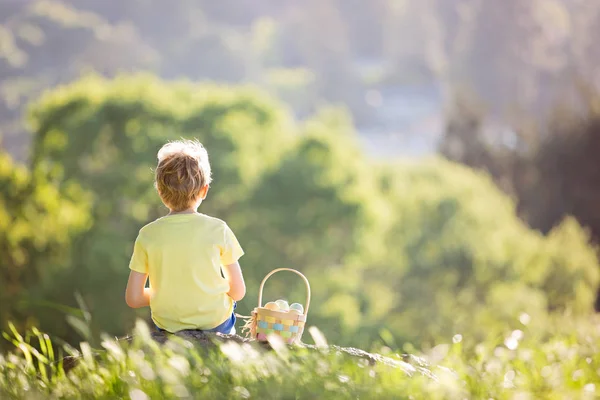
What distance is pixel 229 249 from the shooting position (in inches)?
162

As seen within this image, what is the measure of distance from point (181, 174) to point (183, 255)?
38 cm

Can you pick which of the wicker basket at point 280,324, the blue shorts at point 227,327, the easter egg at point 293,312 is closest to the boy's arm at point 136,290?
the blue shorts at point 227,327

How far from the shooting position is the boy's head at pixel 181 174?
4012mm

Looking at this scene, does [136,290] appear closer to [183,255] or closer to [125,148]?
Result: [183,255]

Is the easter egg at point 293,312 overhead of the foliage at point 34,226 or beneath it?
overhead

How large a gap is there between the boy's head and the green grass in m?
0.72

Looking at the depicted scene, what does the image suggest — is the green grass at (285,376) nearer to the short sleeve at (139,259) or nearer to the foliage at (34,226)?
the short sleeve at (139,259)

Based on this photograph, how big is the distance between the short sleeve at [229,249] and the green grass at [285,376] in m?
0.50

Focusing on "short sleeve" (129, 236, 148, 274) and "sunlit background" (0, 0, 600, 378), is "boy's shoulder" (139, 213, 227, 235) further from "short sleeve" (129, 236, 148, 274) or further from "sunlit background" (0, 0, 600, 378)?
Result: "sunlit background" (0, 0, 600, 378)

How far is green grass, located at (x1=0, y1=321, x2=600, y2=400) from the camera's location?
3.16 metres

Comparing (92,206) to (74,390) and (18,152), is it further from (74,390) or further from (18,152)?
(18,152)

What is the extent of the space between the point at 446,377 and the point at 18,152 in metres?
73.6

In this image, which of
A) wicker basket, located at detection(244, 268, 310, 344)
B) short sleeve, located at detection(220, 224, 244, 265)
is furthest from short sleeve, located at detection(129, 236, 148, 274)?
wicker basket, located at detection(244, 268, 310, 344)

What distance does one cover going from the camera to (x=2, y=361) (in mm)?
3932
